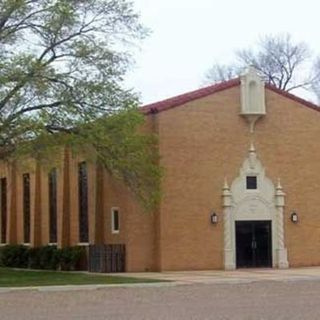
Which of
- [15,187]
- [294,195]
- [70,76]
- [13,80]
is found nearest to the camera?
[13,80]

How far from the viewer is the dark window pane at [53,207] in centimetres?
5209

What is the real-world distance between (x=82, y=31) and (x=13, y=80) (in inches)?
177

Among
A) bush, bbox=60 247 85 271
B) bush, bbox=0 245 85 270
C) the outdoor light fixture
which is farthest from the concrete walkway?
bush, bbox=0 245 85 270

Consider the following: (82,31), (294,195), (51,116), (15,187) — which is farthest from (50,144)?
(15,187)

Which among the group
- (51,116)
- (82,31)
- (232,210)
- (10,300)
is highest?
(82,31)

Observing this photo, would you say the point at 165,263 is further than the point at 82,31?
Yes

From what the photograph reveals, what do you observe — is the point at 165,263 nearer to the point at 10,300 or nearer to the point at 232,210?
the point at 232,210

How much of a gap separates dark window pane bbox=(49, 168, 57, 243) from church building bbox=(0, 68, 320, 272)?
2917 millimetres

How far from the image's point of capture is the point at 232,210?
45406mm

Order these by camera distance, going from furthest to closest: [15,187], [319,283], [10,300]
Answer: [15,187] < [319,283] < [10,300]

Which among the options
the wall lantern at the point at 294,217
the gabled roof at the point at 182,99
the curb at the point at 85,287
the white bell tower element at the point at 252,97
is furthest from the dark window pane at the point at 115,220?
the curb at the point at 85,287

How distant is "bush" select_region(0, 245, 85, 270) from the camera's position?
47406mm

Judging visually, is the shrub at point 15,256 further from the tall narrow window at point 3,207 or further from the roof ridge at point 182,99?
the roof ridge at point 182,99

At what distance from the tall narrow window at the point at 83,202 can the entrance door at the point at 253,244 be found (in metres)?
7.78
